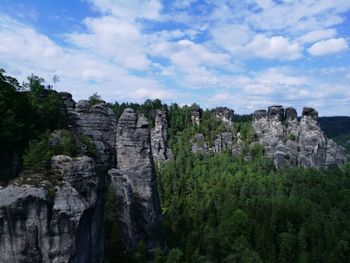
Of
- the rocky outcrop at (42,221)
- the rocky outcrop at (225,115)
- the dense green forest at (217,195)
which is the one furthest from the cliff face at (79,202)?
the rocky outcrop at (225,115)

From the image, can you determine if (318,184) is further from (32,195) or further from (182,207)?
(32,195)

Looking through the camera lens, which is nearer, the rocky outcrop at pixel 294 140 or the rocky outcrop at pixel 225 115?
the rocky outcrop at pixel 294 140

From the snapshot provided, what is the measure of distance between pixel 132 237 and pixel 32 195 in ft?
51.6

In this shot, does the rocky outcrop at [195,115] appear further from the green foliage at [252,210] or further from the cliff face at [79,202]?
the cliff face at [79,202]

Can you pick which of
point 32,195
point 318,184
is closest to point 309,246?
point 318,184

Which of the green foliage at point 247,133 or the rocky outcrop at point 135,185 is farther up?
the green foliage at point 247,133

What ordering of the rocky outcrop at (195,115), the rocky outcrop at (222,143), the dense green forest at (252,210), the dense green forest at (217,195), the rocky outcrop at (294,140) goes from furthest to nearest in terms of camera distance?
the rocky outcrop at (195,115), the rocky outcrop at (222,143), the rocky outcrop at (294,140), the dense green forest at (252,210), the dense green forest at (217,195)

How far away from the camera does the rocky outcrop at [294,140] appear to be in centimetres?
9875

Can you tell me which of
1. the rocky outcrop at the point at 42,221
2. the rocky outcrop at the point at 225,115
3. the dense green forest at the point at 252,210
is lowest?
the dense green forest at the point at 252,210

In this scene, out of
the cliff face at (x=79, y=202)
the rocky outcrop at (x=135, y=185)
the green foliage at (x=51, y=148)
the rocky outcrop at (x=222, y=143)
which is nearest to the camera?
the cliff face at (x=79, y=202)

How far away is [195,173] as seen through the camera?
92.6m

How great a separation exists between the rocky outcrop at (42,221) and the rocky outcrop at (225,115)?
9841 centimetres

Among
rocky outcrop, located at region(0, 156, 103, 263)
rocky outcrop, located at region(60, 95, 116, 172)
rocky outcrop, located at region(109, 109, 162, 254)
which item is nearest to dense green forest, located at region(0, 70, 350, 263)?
rocky outcrop, located at region(60, 95, 116, 172)

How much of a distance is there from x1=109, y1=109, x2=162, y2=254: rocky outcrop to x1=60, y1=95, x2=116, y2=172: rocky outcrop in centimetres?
93
